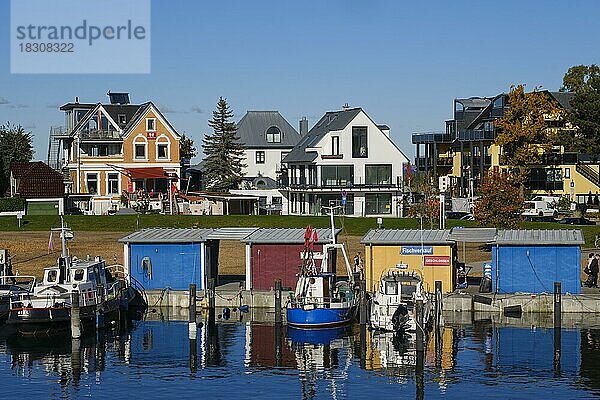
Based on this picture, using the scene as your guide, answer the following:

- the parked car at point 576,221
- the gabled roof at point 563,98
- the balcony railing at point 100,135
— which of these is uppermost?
the gabled roof at point 563,98

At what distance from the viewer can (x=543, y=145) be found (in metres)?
96.5

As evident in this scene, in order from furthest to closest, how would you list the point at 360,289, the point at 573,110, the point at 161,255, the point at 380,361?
1. the point at 573,110
2. the point at 161,255
3. the point at 360,289
4. the point at 380,361

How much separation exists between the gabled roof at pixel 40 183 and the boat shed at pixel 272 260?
2121 inches

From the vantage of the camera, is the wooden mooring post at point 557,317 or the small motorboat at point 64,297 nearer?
the wooden mooring post at point 557,317

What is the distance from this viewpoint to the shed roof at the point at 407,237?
48688 mm

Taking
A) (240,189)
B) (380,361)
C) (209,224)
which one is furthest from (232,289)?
(240,189)

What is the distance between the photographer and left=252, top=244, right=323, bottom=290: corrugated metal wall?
50562mm

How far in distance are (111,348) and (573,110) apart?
64.6 meters

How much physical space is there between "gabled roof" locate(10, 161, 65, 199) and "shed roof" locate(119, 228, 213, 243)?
49859mm

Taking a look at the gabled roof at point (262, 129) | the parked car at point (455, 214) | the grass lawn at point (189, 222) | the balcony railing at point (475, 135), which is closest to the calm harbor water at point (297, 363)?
the grass lawn at point (189, 222)

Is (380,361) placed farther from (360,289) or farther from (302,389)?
(360,289)

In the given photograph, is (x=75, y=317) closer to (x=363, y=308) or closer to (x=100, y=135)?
(x=363, y=308)

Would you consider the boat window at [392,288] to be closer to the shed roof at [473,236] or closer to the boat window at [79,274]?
the shed roof at [473,236]

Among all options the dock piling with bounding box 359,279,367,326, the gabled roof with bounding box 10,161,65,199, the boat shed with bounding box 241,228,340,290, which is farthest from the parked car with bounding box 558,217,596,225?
the gabled roof with bounding box 10,161,65,199
